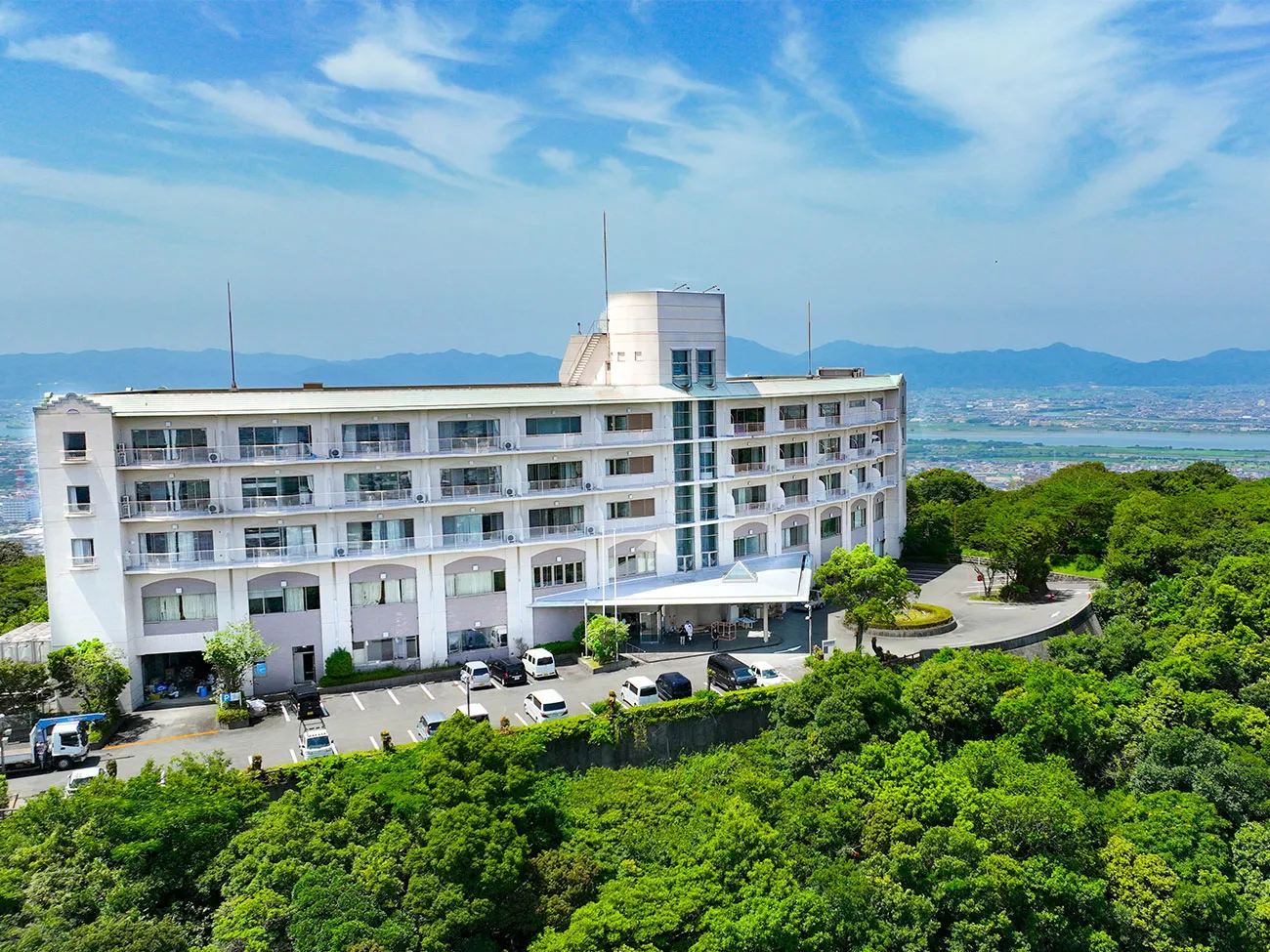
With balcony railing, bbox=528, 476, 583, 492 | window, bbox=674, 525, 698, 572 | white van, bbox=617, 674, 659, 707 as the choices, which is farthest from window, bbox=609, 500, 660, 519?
white van, bbox=617, 674, 659, 707

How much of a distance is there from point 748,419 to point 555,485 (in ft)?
39.1

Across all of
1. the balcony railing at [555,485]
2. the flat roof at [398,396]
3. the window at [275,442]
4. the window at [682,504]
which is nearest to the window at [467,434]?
the flat roof at [398,396]

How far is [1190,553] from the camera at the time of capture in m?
48.1

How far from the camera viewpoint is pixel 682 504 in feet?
157

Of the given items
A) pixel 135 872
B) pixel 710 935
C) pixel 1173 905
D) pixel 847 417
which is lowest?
pixel 1173 905

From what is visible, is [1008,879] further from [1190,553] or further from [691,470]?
[1190,553]

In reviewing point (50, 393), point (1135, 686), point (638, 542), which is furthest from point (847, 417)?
point (50, 393)

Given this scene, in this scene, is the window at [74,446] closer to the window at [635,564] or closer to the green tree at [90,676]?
the green tree at [90,676]

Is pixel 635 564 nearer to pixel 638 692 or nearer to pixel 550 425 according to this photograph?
pixel 550 425

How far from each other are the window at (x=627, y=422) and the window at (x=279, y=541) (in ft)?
46.9

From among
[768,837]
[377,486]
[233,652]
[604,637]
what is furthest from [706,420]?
[768,837]

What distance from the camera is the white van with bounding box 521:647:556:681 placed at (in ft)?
130

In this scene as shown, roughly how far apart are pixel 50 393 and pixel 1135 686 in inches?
1733

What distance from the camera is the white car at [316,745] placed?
30922mm
